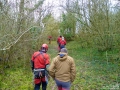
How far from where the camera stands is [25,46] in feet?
35.1

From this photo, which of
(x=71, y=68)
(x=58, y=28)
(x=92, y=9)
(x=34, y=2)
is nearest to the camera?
(x=71, y=68)

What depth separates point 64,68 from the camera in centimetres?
538

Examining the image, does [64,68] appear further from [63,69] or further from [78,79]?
[78,79]

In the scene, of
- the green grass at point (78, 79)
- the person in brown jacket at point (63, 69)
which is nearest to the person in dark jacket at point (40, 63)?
the person in brown jacket at point (63, 69)

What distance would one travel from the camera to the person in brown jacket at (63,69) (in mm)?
5379

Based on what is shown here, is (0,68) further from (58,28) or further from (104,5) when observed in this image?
(58,28)

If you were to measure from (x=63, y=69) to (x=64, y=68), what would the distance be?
0.04 metres

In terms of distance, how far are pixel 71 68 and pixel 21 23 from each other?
200 inches

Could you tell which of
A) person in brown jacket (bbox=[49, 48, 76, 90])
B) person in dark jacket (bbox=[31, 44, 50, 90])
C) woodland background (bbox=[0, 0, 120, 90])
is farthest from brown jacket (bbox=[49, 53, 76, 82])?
woodland background (bbox=[0, 0, 120, 90])

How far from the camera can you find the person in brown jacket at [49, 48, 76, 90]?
5379 mm

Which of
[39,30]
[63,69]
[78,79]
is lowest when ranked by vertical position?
[78,79]

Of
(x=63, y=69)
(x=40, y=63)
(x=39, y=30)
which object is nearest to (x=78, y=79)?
→ (x=40, y=63)

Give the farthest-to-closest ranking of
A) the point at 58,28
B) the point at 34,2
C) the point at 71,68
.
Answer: the point at 58,28 < the point at 34,2 < the point at 71,68

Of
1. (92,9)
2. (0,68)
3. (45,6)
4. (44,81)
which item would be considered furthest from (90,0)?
(44,81)
